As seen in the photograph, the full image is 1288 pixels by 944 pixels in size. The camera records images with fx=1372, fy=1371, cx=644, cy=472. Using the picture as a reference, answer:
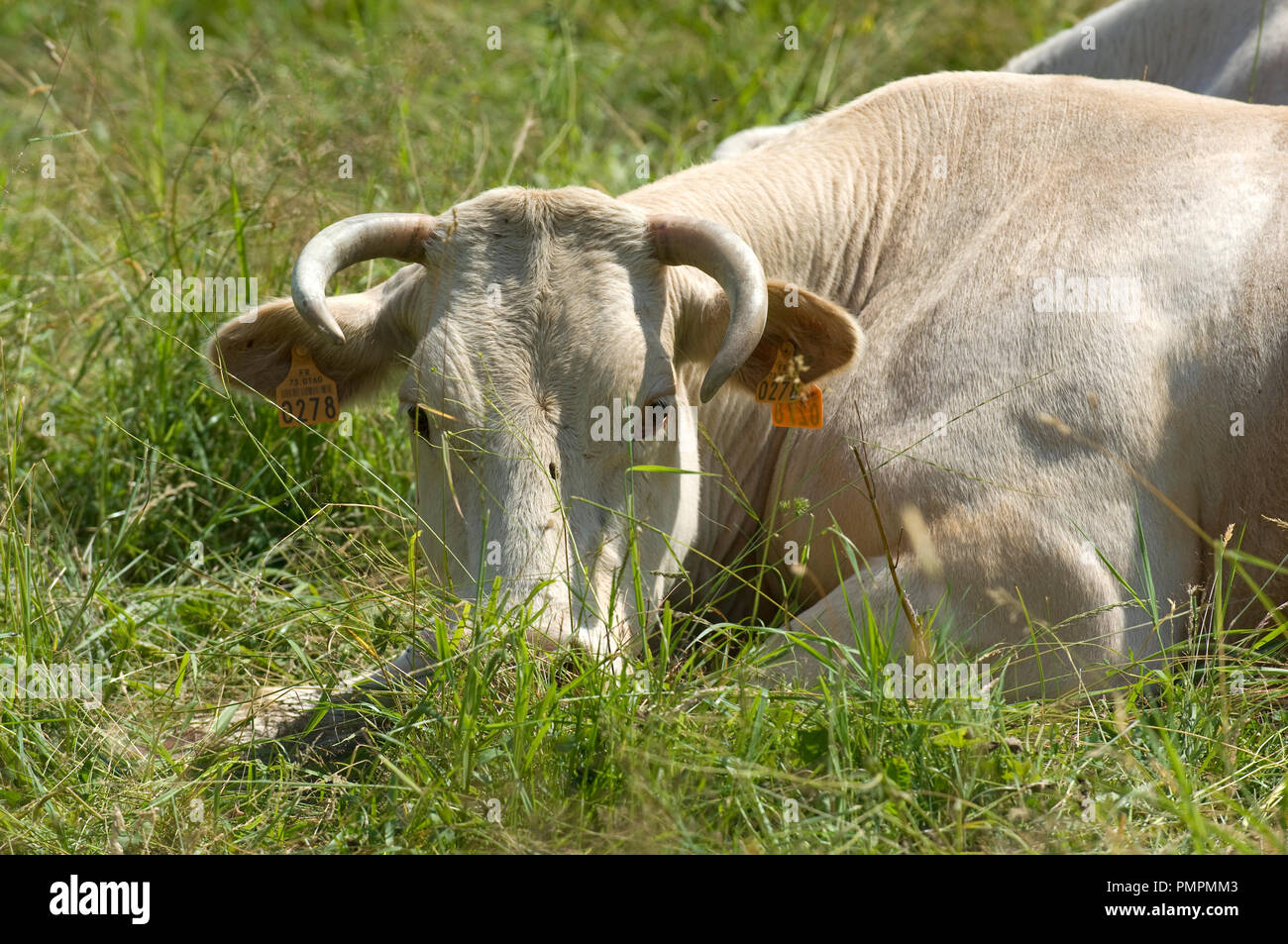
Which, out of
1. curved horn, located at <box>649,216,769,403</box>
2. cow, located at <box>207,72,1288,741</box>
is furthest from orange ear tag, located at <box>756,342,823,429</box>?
curved horn, located at <box>649,216,769,403</box>

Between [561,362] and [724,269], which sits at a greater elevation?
[724,269]

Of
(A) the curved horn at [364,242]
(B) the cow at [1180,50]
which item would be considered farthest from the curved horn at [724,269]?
(B) the cow at [1180,50]

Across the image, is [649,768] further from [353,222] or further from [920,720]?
[353,222]

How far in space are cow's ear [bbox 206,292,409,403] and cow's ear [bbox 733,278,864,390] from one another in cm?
116

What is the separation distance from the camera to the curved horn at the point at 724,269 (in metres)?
3.70

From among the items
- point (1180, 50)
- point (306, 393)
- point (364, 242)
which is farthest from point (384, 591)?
point (1180, 50)

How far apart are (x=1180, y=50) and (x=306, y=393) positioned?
173 inches

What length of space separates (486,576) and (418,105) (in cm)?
464

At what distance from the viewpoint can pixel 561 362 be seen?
151 inches

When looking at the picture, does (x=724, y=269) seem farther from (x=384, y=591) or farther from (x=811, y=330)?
(x=384, y=591)

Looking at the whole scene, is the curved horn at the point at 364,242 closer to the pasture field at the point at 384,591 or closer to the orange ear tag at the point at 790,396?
the pasture field at the point at 384,591

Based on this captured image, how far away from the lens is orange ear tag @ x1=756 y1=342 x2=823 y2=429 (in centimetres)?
416

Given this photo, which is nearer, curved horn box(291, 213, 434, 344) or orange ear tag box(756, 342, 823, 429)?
curved horn box(291, 213, 434, 344)

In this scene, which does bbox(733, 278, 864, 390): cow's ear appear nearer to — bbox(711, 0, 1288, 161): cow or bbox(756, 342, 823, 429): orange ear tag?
bbox(756, 342, 823, 429): orange ear tag
